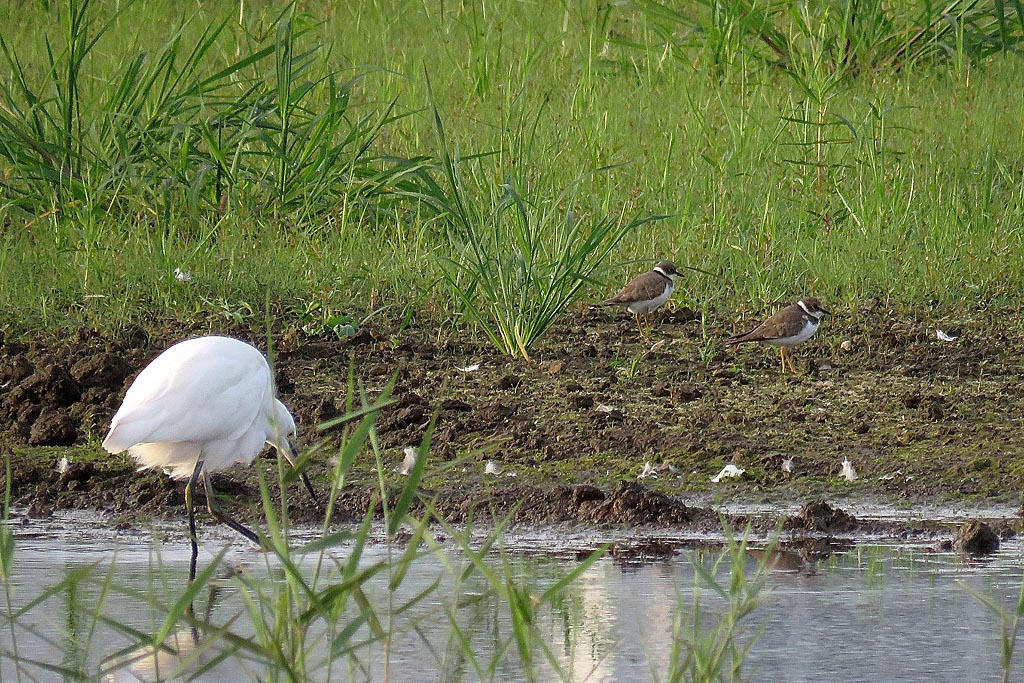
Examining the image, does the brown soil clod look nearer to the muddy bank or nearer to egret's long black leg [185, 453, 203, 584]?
the muddy bank

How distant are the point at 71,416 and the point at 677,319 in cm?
271

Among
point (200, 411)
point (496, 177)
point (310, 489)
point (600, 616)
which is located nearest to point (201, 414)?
point (200, 411)

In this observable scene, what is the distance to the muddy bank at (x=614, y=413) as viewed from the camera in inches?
216

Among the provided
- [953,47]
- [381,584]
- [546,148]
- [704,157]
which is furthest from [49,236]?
[953,47]

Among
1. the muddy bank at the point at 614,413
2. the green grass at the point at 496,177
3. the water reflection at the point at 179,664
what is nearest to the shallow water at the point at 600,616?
the water reflection at the point at 179,664

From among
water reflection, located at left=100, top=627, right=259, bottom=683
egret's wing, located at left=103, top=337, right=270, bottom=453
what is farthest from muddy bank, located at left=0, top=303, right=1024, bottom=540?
water reflection, located at left=100, top=627, right=259, bottom=683

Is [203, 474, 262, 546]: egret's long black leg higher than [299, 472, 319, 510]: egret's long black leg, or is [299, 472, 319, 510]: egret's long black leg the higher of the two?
[299, 472, 319, 510]: egret's long black leg

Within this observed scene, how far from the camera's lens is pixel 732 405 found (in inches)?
250

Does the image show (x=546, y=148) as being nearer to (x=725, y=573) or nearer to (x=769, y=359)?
(x=769, y=359)

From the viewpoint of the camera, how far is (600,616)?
4062 millimetres

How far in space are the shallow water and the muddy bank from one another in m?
0.54

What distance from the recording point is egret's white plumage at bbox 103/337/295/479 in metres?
5.07

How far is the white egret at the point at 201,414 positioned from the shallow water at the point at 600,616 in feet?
1.05

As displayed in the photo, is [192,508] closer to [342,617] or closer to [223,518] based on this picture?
[223,518]
